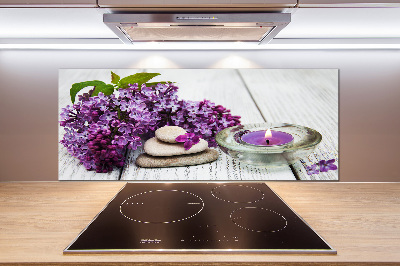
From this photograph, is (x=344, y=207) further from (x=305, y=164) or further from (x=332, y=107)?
(x=332, y=107)

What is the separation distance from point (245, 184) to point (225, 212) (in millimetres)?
329

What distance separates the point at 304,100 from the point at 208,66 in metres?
0.49

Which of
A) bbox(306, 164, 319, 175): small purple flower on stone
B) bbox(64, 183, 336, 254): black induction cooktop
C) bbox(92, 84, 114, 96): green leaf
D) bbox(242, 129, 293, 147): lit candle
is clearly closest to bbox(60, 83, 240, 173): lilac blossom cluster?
bbox(92, 84, 114, 96): green leaf

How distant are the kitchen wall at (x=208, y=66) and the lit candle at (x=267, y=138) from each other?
251 mm

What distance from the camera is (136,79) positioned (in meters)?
1.54

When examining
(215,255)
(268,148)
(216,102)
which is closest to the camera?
(215,255)

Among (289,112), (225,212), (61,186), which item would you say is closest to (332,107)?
(289,112)

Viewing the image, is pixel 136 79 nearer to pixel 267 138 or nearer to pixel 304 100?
pixel 267 138

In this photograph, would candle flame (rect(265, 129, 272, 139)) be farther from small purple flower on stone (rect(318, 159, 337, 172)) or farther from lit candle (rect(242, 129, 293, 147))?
small purple flower on stone (rect(318, 159, 337, 172))

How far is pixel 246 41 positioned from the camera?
4.51 ft

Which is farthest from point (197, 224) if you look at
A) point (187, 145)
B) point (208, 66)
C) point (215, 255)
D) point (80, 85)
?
point (80, 85)

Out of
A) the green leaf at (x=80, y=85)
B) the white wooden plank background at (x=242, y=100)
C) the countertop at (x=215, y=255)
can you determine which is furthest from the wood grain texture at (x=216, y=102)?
the green leaf at (x=80, y=85)

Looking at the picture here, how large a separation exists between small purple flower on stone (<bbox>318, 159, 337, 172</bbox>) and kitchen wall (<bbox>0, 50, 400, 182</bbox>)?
1.6 inches

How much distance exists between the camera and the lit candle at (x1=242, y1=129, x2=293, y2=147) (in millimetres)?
1531
